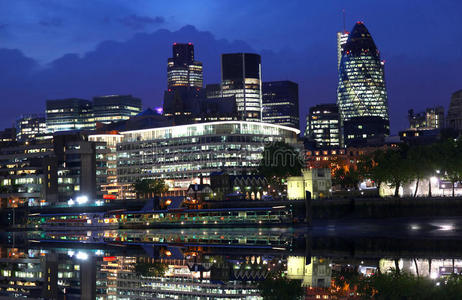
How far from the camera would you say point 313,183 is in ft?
545

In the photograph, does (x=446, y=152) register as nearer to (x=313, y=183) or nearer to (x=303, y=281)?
(x=313, y=183)

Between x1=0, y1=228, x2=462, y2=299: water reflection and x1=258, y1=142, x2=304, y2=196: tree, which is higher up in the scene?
x1=258, y1=142, x2=304, y2=196: tree

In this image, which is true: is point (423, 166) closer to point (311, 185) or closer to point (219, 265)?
point (311, 185)

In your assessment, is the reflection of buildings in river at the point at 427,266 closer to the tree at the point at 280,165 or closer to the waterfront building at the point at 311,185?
the waterfront building at the point at 311,185

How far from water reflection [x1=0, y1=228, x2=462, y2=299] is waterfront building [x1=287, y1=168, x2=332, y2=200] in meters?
63.5

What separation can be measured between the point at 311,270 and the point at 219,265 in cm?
1082

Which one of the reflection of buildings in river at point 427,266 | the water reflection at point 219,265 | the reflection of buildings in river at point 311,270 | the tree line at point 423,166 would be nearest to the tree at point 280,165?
the tree line at point 423,166

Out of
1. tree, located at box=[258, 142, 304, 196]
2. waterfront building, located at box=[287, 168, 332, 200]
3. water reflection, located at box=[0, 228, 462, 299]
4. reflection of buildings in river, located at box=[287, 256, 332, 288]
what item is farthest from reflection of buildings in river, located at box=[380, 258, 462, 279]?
tree, located at box=[258, 142, 304, 196]

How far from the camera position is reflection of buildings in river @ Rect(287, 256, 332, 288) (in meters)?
53.6

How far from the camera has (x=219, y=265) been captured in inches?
2650

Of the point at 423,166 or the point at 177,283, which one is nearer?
the point at 177,283

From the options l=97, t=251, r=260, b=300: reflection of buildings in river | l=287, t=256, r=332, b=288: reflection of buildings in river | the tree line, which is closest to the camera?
l=97, t=251, r=260, b=300: reflection of buildings in river

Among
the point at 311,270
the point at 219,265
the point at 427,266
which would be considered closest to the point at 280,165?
the point at 219,265

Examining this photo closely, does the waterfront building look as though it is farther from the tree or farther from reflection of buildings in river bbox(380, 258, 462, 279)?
reflection of buildings in river bbox(380, 258, 462, 279)
